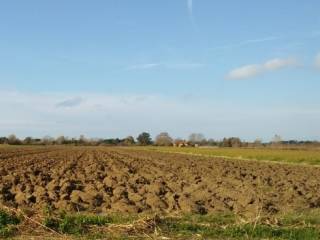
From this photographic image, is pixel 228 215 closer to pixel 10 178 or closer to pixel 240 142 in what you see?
pixel 10 178

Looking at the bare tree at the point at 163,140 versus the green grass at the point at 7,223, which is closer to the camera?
the green grass at the point at 7,223

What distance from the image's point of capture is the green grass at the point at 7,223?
30.9ft

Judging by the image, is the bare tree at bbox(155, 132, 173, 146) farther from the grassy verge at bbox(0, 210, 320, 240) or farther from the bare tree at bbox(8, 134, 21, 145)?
the grassy verge at bbox(0, 210, 320, 240)

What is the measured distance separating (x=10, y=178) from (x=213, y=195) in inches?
373

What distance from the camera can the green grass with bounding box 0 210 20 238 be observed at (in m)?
9.43

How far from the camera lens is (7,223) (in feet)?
33.6

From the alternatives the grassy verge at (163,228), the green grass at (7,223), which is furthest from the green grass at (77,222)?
the green grass at (7,223)

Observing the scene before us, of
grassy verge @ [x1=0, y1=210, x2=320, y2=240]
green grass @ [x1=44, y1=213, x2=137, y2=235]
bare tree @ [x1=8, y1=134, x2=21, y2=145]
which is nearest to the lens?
grassy verge @ [x1=0, y1=210, x2=320, y2=240]

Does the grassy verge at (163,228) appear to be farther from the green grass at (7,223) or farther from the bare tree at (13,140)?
the bare tree at (13,140)

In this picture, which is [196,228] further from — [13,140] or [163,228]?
[13,140]

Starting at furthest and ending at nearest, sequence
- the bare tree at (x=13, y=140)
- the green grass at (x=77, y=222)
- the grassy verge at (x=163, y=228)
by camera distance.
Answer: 1. the bare tree at (x=13, y=140)
2. the green grass at (x=77, y=222)
3. the grassy verge at (x=163, y=228)

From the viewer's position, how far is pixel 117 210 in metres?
14.1

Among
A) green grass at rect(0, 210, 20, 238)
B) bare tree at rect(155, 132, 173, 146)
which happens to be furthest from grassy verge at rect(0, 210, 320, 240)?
bare tree at rect(155, 132, 173, 146)

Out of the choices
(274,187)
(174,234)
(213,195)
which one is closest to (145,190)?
(213,195)
